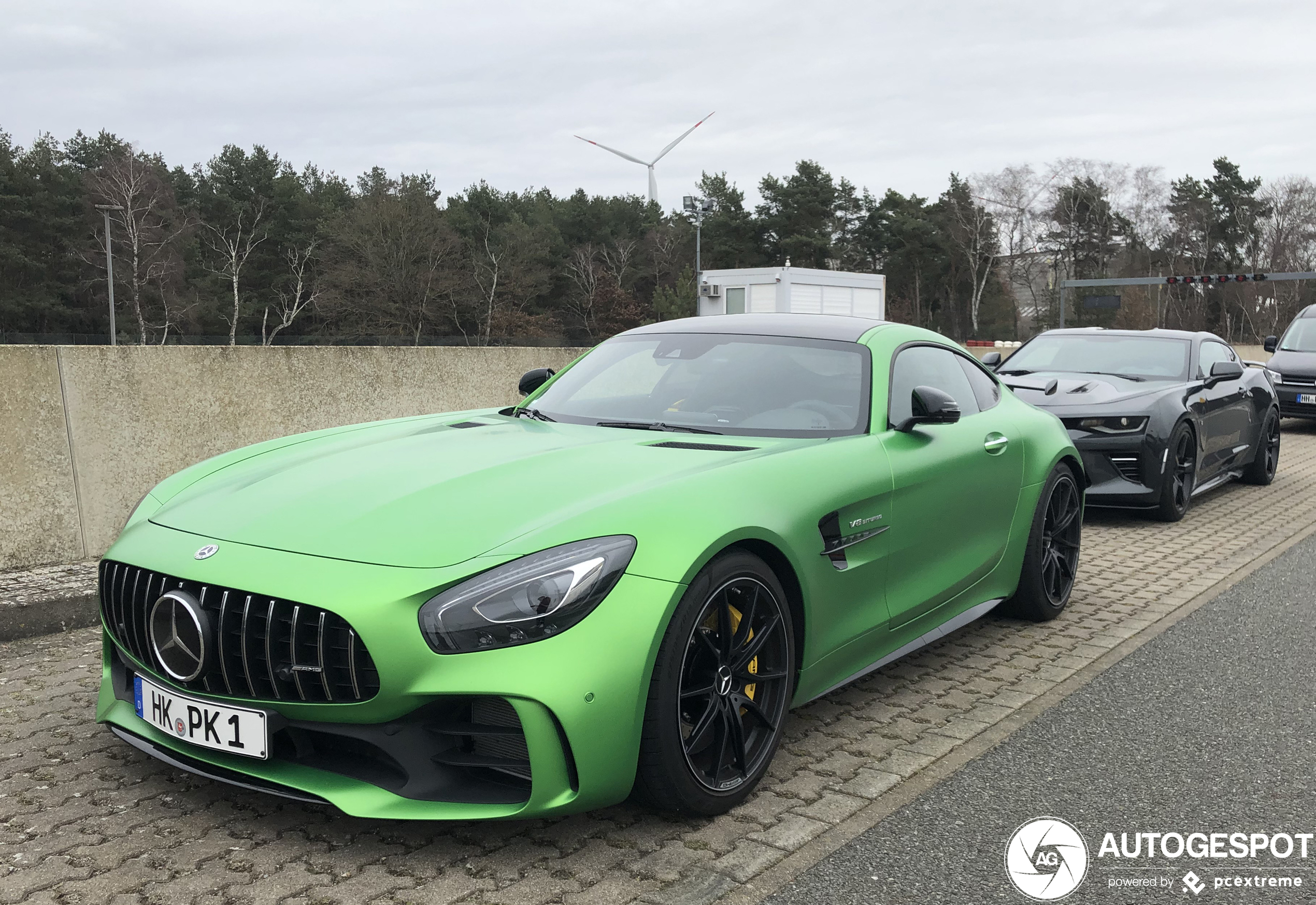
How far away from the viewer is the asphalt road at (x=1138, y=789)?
2.83 metres

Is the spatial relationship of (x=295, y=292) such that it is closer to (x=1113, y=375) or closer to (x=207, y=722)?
(x=1113, y=375)

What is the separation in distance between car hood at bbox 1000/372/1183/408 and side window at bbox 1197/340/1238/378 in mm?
482

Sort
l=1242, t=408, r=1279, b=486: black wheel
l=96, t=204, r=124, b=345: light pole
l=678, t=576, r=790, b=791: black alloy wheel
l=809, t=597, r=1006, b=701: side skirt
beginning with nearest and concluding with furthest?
l=678, t=576, r=790, b=791: black alloy wheel → l=809, t=597, r=1006, b=701: side skirt → l=1242, t=408, r=1279, b=486: black wheel → l=96, t=204, r=124, b=345: light pole

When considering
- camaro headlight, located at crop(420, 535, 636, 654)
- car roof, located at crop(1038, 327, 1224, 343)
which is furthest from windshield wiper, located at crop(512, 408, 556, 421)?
car roof, located at crop(1038, 327, 1224, 343)

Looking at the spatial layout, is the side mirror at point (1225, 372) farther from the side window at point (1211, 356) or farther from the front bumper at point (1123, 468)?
the front bumper at point (1123, 468)

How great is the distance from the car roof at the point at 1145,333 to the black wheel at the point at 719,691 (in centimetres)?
694

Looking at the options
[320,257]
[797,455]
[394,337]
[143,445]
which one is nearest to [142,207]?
[320,257]

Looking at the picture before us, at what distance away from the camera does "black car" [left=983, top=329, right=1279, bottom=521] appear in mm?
8211

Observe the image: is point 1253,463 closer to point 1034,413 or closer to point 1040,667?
point 1034,413

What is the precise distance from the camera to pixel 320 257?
224 feet

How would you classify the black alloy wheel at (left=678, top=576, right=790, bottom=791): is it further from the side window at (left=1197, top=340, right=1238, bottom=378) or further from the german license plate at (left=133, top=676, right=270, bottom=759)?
the side window at (left=1197, top=340, right=1238, bottom=378)

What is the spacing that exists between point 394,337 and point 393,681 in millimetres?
66265

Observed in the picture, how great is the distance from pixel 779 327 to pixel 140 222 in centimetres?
6700

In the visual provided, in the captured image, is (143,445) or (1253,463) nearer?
(143,445)
